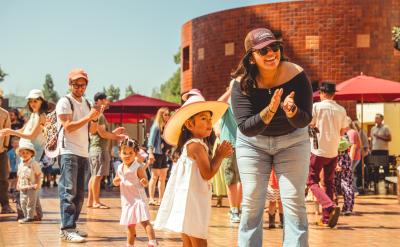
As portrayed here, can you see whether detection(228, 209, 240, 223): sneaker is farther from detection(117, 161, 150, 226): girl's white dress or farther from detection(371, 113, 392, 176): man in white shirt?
detection(371, 113, 392, 176): man in white shirt

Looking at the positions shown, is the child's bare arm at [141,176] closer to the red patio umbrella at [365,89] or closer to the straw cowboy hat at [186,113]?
the straw cowboy hat at [186,113]

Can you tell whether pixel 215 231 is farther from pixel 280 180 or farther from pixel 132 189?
pixel 280 180

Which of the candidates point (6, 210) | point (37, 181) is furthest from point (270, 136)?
point (6, 210)

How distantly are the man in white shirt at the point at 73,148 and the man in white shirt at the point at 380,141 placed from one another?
11.0 metres

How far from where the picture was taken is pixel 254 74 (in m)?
5.16

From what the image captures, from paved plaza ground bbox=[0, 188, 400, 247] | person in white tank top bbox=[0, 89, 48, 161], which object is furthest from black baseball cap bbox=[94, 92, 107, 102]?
person in white tank top bbox=[0, 89, 48, 161]

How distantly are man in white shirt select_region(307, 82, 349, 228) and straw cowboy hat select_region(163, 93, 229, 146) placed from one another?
12.5ft

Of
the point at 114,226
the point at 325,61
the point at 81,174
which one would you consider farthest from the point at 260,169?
the point at 325,61

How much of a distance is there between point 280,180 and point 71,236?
130 inches

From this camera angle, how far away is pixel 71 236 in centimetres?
775

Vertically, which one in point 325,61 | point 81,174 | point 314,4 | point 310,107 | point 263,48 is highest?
point 314,4

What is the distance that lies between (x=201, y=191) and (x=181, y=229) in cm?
33

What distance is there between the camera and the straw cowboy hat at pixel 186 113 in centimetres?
539

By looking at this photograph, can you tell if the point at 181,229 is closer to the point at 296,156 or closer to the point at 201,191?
the point at 201,191
